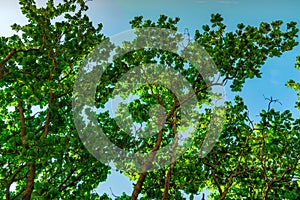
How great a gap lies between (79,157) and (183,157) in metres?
4.85

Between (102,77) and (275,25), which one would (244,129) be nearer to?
(275,25)

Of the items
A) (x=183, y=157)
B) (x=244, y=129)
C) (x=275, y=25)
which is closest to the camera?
(x=275, y=25)

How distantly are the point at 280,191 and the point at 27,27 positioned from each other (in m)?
13.5

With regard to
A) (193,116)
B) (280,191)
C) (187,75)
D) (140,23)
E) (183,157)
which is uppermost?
(140,23)

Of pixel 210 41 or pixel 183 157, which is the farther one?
pixel 183 157

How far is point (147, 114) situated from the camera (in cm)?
1420

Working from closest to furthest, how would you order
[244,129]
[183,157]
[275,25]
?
[275,25] → [244,129] → [183,157]

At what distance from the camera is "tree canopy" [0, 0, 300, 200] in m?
12.4

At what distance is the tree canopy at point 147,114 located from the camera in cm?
1245

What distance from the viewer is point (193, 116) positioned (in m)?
14.4

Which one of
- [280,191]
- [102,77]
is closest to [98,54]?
[102,77]

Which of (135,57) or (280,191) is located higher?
(135,57)

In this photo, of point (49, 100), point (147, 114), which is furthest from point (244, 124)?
point (49, 100)

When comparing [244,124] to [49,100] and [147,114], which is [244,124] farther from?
[49,100]
